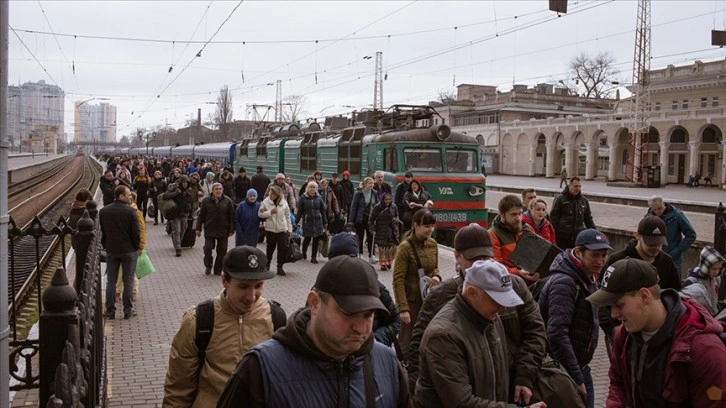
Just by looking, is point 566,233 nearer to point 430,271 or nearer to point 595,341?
point 430,271

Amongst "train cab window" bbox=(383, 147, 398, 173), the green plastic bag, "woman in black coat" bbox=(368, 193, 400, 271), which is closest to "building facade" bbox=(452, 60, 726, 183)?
"train cab window" bbox=(383, 147, 398, 173)

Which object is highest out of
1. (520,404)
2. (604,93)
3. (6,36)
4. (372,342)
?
(604,93)

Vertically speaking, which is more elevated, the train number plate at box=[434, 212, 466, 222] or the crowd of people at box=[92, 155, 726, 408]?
the crowd of people at box=[92, 155, 726, 408]

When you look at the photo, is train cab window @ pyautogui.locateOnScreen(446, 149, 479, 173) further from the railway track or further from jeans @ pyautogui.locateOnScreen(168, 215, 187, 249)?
the railway track

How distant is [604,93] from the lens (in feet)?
285

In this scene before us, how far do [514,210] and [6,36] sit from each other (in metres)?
4.55

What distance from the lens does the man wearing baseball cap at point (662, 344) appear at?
11.6 ft

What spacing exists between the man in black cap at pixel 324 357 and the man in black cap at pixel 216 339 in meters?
1.22

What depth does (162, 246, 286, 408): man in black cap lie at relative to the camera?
3971 millimetres

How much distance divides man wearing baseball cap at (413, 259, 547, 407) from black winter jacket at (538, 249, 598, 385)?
1.39 m

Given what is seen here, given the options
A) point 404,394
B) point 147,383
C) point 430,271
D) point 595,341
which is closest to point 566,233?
point 430,271

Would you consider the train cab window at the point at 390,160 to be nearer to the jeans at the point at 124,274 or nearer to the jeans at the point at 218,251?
the jeans at the point at 218,251

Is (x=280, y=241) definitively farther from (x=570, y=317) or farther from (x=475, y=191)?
(x=570, y=317)

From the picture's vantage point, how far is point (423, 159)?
18828 mm
